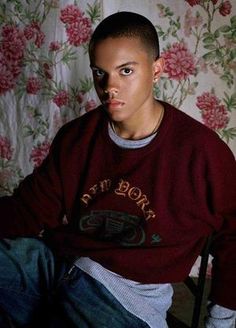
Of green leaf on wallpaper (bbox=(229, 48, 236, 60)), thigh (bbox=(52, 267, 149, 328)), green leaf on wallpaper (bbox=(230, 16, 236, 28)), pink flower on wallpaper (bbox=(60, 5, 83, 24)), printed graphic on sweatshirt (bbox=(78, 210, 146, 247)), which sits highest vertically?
pink flower on wallpaper (bbox=(60, 5, 83, 24))

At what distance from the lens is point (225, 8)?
4.53 feet

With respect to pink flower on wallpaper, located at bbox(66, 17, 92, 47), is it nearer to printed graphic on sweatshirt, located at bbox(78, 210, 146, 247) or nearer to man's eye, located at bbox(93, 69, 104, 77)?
man's eye, located at bbox(93, 69, 104, 77)

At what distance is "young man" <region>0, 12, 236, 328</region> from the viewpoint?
2.98 ft

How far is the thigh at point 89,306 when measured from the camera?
32.9 inches

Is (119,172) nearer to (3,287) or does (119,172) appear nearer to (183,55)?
(3,287)

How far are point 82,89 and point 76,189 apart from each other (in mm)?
640

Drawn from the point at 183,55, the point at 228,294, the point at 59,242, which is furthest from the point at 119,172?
the point at 183,55

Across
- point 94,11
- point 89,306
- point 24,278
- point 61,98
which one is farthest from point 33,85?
point 89,306

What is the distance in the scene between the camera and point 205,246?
0.97 m

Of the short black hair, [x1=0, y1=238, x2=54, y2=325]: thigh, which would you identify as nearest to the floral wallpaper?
the short black hair

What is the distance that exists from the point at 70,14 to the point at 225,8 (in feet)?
1.76

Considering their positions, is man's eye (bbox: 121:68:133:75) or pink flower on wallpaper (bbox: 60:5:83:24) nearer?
man's eye (bbox: 121:68:133:75)

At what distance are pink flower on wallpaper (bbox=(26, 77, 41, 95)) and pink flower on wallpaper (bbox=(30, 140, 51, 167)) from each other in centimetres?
21

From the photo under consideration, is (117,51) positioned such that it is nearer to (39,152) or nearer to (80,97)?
(80,97)
